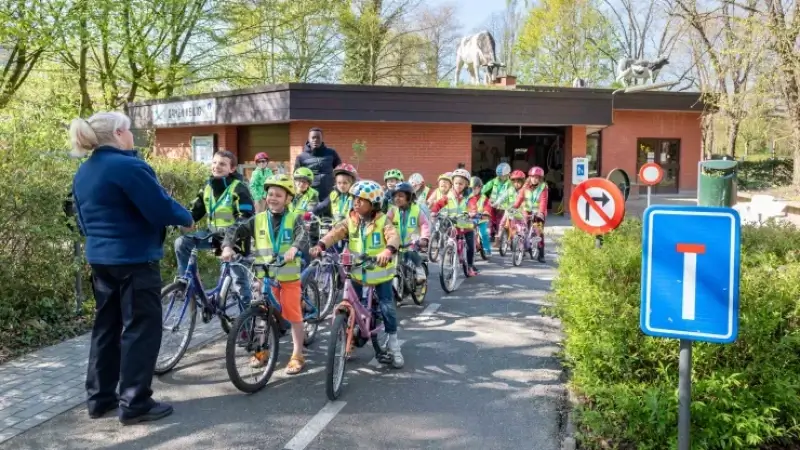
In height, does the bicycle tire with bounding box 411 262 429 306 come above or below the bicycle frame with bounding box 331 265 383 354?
below

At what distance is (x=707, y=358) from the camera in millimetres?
4059

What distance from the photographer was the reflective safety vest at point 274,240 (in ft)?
18.7

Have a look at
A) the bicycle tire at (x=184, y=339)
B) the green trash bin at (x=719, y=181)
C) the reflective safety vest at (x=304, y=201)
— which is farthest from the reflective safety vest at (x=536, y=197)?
the bicycle tire at (x=184, y=339)

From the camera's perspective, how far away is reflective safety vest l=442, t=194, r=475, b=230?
10056 millimetres

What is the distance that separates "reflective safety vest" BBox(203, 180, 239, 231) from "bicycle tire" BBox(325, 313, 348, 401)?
197cm

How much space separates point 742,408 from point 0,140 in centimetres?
698

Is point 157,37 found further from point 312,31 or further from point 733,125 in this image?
point 733,125

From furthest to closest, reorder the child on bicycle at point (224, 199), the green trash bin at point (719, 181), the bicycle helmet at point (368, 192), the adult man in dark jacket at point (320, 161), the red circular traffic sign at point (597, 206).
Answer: the green trash bin at point (719, 181) → the adult man in dark jacket at point (320, 161) → the child on bicycle at point (224, 199) → the red circular traffic sign at point (597, 206) → the bicycle helmet at point (368, 192)

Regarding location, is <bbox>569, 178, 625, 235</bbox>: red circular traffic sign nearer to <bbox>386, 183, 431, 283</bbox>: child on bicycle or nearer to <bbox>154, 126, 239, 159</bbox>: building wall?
<bbox>386, 183, 431, 283</bbox>: child on bicycle

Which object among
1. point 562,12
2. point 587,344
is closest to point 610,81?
point 562,12

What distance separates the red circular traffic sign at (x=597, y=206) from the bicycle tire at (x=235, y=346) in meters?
2.92

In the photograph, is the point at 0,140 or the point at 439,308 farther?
the point at 439,308

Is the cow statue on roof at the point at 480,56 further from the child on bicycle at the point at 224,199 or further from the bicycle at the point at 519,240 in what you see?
the child on bicycle at the point at 224,199

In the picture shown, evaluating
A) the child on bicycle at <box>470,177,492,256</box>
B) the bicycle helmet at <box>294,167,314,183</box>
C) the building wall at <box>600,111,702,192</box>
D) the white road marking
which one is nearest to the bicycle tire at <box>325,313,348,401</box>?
the white road marking
